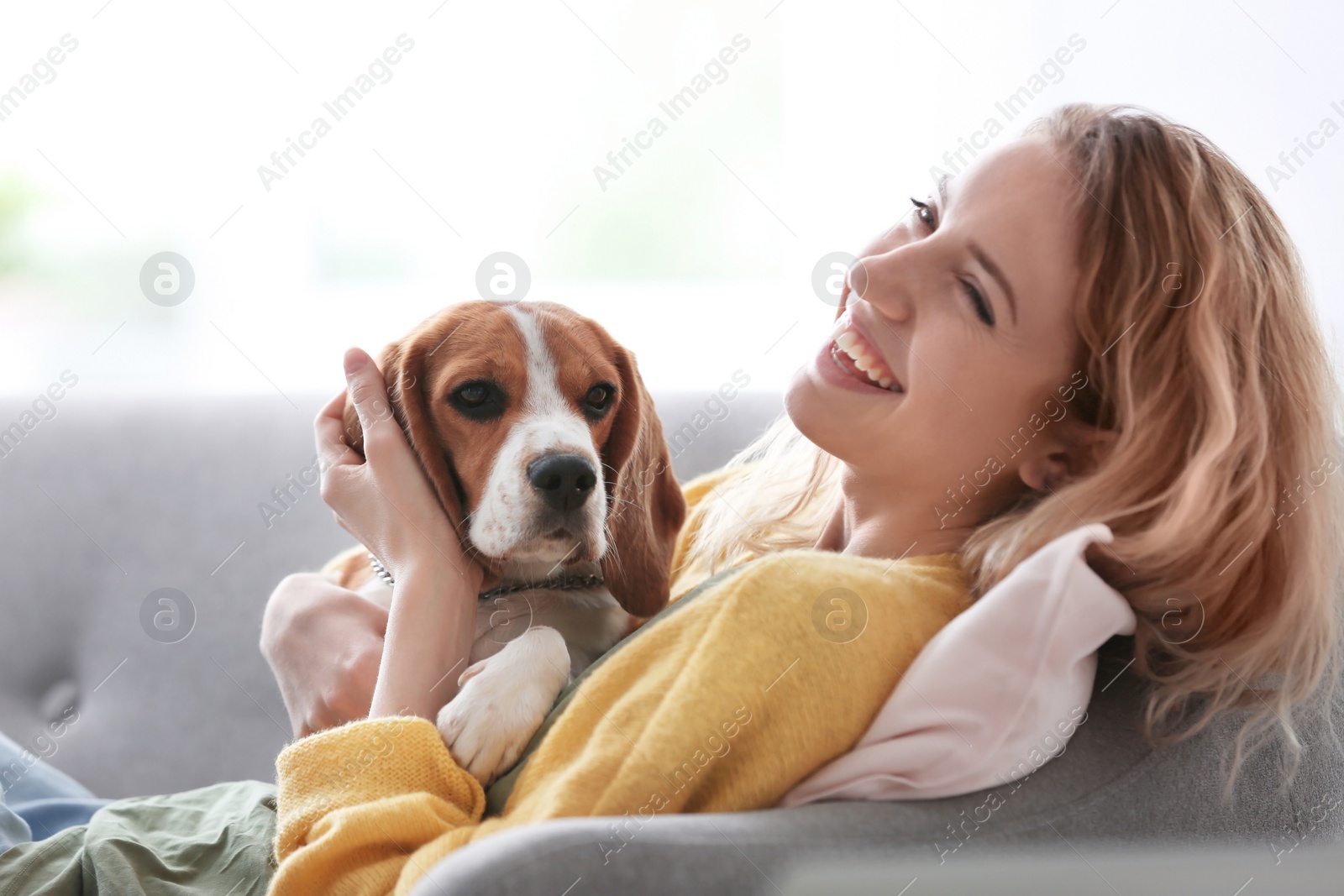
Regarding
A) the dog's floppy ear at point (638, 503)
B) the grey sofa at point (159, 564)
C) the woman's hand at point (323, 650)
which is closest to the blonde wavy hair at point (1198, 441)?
the dog's floppy ear at point (638, 503)

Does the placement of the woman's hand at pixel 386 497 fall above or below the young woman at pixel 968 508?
above

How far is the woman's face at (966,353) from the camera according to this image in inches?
48.0

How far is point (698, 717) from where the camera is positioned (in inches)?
35.5

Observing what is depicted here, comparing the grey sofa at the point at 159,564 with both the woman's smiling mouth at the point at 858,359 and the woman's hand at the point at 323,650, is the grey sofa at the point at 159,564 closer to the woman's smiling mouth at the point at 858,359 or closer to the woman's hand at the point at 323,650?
the woman's hand at the point at 323,650

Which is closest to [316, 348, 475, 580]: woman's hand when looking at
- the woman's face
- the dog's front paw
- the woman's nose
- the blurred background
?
the dog's front paw

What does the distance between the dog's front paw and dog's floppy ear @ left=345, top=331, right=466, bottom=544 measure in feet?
1.00

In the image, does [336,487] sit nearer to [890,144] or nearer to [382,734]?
[382,734]

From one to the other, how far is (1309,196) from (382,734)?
1.97 metres

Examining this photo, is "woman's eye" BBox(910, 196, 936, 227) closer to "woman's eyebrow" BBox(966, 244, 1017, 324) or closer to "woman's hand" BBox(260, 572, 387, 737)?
"woman's eyebrow" BBox(966, 244, 1017, 324)

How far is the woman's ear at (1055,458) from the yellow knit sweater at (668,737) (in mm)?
334

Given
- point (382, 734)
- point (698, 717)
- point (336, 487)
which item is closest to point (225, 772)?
point (336, 487)

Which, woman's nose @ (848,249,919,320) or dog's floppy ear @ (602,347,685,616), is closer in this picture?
woman's nose @ (848,249,919,320)

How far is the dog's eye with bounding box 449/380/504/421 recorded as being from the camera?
1.46m

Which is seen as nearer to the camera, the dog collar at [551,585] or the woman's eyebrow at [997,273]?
the woman's eyebrow at [997,273]
